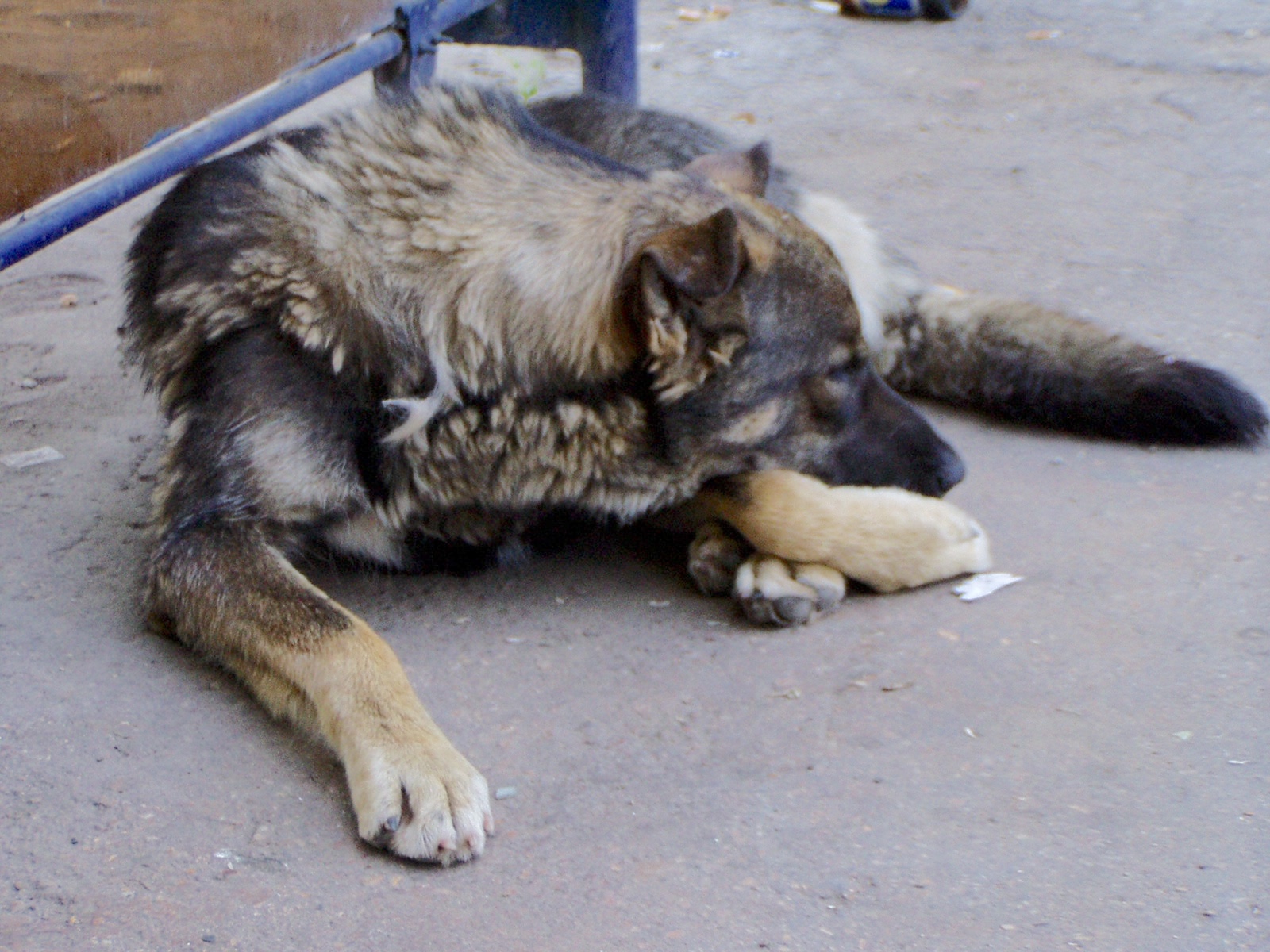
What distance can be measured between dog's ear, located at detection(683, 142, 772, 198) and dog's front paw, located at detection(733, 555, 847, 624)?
3.40ft

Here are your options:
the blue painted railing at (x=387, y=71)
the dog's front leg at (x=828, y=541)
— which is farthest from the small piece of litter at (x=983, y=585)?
the blue painted railing at (x=387, y=71)

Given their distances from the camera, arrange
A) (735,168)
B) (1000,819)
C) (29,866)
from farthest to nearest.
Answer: (735,168)
(1000,819)
(29,866)

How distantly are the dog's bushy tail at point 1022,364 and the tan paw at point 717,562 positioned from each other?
977 millimetres

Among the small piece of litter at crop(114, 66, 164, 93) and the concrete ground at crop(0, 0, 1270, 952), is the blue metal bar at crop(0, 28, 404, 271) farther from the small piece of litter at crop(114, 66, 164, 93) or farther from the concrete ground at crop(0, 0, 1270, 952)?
the concrete ground at crop(0, 0, 1270, 952)

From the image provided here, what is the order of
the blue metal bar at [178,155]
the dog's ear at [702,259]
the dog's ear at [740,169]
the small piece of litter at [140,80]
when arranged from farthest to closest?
the small piece of litter at [140,80], the dog's ear at [740,169], the blue metal bar at [178,155], the dog's ear at [702,259]

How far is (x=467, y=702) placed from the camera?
2.71 meters

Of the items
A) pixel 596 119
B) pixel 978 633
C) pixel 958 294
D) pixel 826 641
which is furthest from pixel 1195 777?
pixel 596 119

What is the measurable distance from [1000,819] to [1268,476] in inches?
70.4

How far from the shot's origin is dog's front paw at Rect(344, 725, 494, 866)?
2213mm

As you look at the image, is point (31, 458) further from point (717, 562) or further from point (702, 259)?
point (702, 259)

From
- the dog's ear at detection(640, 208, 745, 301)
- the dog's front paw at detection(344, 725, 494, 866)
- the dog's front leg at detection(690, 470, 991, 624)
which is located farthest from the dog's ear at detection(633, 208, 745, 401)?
the dog's front paw at detection(344, 725, 494, 866)

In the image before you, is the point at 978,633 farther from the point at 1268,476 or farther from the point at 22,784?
the point at 22,784

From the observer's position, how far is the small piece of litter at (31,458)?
371 centimetres

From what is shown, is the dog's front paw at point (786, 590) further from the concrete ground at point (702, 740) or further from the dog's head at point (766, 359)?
the dog's head at point (766, 359)
